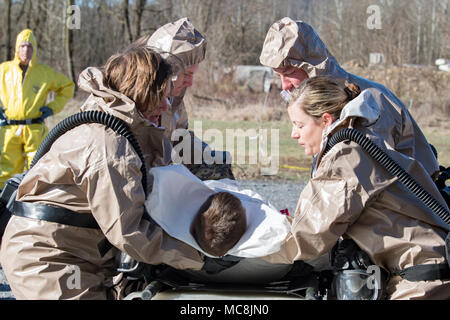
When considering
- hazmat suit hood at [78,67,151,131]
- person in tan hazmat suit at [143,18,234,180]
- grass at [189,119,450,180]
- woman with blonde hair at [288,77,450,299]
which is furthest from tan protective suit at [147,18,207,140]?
grass at [189,119,450,180]

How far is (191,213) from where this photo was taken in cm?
279

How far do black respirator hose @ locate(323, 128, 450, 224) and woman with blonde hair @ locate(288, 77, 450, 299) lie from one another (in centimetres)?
3

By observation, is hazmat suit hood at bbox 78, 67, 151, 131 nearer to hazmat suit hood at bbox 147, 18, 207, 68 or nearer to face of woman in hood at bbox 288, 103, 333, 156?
face of woman in hood at bbox 288, 103, 333, 156

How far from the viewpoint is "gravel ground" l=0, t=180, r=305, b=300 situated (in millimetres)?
7367

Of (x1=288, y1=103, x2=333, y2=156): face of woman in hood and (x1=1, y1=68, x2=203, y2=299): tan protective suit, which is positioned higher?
(x1=288, y1=103, x2=333, y2=156): face of woman in hood

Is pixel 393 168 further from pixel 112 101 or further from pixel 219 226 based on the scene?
pixel 112 101

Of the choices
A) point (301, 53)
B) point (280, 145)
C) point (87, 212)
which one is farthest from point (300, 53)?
point (280, 145)

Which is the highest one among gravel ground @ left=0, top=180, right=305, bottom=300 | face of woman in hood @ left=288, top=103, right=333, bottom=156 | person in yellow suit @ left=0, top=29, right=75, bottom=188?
face of woman in hood @ left=288, top=103, right=333, bottom=156

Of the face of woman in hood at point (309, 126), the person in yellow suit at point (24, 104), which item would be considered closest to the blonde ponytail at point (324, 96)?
the face of woman in hood at point (309, 126)

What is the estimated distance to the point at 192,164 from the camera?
3.88 m

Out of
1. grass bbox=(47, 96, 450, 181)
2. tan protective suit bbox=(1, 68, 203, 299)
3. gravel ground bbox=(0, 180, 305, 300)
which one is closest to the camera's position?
tan protective suit bbox=(1, 68, 203, 299)

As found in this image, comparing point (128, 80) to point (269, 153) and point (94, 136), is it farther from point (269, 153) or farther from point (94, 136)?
point (269, 153)

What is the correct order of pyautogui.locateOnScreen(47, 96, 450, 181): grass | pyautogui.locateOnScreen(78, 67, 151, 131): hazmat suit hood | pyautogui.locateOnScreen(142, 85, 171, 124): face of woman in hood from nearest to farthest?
1. pyautogui.locateOnScreen(78, 67, 151, 131): hazmat suit hood
2. pyautogui.locateOnScreen(142, 85, 171, 124): face of woman in hood
3. pyautogui.locateOnScreen(47, 96, 450, 181): grass
